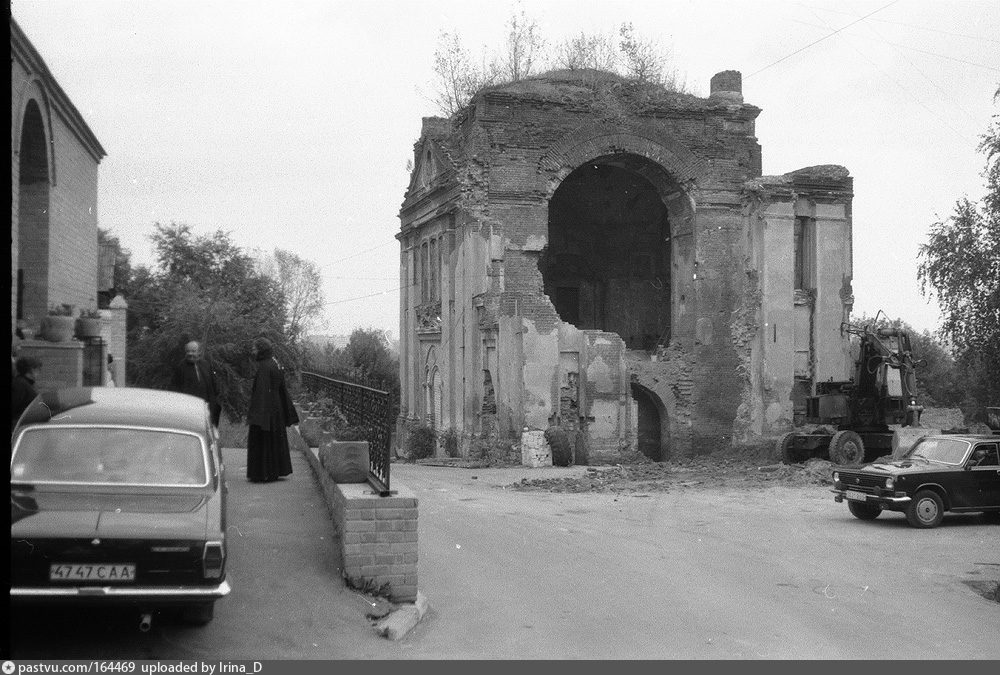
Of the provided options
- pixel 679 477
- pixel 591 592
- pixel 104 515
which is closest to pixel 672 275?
pixel 679 477

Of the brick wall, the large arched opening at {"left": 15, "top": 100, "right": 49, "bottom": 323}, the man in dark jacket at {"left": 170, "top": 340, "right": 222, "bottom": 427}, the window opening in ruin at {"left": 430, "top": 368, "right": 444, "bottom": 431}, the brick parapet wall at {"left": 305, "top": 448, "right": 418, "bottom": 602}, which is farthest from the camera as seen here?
the window opening in ruin at {"left": 430, "top": 368, "right": 444, "bottom": 431}

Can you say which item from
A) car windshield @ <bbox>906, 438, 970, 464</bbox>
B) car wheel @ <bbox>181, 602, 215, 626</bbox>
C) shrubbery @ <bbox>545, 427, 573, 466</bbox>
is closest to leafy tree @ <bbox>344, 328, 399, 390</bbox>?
shrubbery @ <bbox>545, 427, 573, 466</bbox>

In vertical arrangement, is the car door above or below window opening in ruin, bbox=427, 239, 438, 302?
below

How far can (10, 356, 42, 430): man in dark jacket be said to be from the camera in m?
8.78

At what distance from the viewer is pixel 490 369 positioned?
2816cm

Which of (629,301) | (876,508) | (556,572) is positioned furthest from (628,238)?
(556,572)

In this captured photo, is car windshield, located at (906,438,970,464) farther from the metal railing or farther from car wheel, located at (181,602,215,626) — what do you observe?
car wheel, located at (181,602,215,626)

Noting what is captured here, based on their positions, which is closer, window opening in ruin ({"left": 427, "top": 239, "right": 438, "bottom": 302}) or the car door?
the car door

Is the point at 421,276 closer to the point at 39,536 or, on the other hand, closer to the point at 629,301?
the point at 629,301

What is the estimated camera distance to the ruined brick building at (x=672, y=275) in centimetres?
2738

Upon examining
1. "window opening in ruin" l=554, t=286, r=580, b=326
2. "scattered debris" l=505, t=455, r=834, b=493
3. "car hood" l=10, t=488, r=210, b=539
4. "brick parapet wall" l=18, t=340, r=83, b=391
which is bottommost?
"scattered debris" l=505, t=455, r=834, b=493

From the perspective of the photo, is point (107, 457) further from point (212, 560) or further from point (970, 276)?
point (970, 276)

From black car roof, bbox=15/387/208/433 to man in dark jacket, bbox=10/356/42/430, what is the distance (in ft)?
3.81

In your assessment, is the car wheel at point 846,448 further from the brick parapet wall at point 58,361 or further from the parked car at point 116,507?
the parked car at point 116,507
